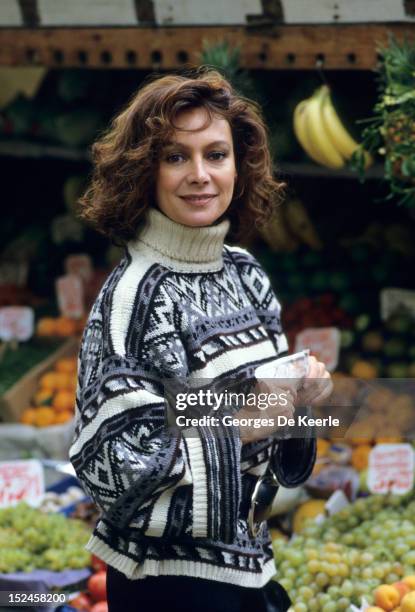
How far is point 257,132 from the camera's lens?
214 centimetres

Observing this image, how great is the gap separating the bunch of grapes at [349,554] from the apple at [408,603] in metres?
0.17

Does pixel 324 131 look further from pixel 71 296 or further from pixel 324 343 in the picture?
pixel 71 296

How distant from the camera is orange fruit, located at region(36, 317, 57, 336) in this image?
4.80 metres

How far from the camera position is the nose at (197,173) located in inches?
76.1

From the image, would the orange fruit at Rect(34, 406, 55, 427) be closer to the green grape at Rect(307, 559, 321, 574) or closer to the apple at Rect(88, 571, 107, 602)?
the apple at Rect(88, 571, 107, 602)

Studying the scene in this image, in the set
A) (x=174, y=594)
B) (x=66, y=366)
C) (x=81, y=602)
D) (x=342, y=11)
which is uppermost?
(x=342, y=11)

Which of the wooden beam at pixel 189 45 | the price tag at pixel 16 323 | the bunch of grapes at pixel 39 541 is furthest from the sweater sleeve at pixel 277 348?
the price tag at pixel 16 323

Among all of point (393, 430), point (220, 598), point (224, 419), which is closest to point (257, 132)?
point (224, 419)

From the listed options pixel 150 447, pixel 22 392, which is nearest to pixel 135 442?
pixel 150 447

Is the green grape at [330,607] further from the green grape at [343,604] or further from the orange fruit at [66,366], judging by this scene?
the orange fruit at [66,366]

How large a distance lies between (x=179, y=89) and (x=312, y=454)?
83 centimetres

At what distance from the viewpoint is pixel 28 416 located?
427 cm

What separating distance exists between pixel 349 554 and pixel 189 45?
6.53 ft

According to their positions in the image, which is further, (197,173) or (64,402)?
(64,402)
